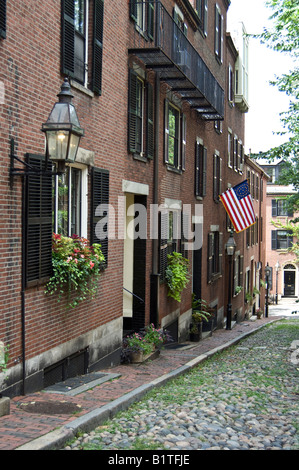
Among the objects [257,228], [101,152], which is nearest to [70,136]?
[101,152]

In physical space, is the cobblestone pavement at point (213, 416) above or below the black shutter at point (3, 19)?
below

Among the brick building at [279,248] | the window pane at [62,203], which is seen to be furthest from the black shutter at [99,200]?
the brick building at [279,248]

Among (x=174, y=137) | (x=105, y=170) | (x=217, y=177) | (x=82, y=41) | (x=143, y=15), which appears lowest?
(x=105, y=170)

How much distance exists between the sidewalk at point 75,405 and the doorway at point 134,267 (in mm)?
1835

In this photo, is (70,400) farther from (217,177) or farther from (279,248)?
(279,248)

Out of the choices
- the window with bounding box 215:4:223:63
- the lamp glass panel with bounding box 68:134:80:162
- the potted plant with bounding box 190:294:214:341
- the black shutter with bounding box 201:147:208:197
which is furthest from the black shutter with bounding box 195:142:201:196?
the lamp glass panel with bounding box 68:134:80:162

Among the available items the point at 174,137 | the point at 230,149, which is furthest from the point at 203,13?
the point at 230,149

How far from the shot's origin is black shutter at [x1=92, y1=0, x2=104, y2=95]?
9680 millimetres

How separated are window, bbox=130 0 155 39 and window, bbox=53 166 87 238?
4.46 metres

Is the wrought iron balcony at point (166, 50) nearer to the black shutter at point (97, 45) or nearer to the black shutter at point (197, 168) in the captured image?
the black shutter at point (97, 45)

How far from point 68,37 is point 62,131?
2515mm

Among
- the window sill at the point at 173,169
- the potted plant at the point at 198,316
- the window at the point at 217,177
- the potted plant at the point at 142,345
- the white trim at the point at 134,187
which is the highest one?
the window at the point at 217,177

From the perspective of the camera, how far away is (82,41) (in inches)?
372

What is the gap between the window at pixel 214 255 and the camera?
2189cm
